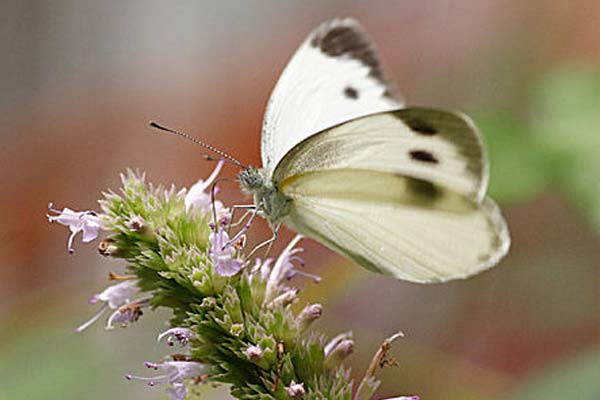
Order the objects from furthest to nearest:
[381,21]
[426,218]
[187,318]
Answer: [381,21] → [426,218] → [187,318]

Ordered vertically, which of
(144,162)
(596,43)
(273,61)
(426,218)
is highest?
(426,218)

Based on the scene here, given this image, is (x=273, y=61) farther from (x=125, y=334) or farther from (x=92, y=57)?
(x=125, y=334)

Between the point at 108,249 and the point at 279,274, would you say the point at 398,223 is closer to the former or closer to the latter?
the point at 279,274

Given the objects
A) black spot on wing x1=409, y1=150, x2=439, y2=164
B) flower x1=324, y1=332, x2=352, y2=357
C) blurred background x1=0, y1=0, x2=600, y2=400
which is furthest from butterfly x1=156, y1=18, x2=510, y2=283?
blurred background x1=0, y1=0, x2=600, y2=400

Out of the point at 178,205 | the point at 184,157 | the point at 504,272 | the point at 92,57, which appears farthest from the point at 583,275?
the point at 92,57

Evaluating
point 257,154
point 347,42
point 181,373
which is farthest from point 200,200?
point 257,154

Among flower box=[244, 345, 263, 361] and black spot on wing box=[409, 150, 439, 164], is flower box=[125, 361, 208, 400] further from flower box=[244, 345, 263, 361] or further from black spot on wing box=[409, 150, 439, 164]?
black spot on wing box=[409, 150, 439, 164]

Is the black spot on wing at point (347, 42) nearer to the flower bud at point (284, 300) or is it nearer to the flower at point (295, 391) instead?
the flower bud at point (284, 300)

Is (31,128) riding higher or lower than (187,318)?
lower
